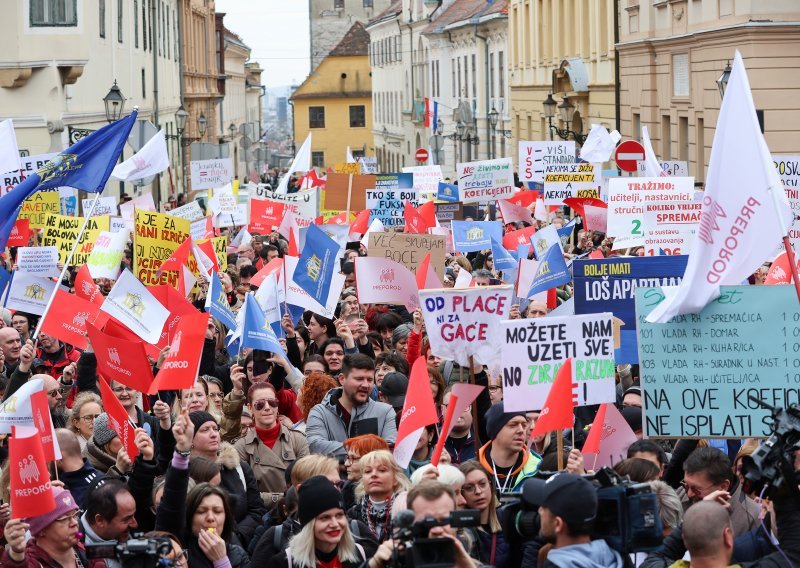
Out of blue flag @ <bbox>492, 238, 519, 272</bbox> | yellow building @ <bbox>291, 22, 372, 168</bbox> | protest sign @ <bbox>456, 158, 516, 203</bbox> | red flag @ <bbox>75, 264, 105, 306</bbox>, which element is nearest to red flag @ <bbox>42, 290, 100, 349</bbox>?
red flag @ <bbox>75, 264, 105, 306</bbox>

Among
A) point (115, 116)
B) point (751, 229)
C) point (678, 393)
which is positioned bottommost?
point (678, 393)

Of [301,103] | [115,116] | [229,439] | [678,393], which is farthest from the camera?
[301,103]

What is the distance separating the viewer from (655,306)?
7.83 m

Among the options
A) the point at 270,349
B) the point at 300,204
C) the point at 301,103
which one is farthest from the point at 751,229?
the point at 301,103

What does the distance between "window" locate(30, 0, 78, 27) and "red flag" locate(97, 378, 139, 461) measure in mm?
22489

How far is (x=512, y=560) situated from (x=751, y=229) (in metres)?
2.17

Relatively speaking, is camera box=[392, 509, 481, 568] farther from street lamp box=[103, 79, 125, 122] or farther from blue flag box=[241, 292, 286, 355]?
street lamp box=[103, 79, 125, 122]

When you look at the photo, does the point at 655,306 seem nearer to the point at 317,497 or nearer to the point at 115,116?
the point at 317,497

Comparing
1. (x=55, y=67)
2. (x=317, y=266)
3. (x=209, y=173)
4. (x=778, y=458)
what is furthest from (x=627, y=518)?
(x=55, y=67)

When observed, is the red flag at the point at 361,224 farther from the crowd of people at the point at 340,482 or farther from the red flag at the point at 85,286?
the crowd of people at the point at 340,482

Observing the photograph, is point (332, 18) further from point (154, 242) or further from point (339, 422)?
point (339, 422)

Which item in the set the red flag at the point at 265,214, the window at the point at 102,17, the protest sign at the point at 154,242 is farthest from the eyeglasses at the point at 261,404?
the window at the point at 102,17

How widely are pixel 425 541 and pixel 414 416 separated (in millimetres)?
2622

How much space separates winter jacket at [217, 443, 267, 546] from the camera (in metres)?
8.02
